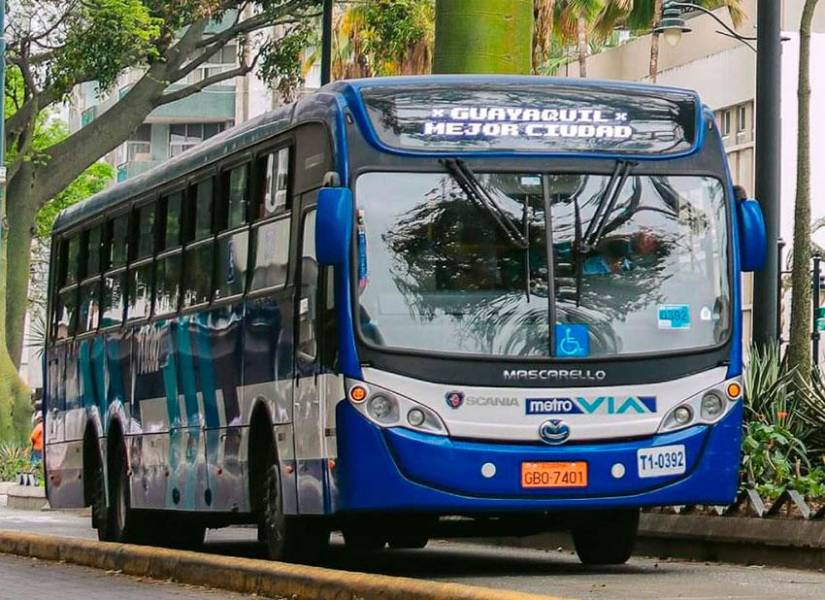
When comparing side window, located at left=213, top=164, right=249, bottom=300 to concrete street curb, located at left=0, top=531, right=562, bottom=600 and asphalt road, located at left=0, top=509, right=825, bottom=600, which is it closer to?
concrete street curb, located at left=0, top=531, right=562, bottom=600

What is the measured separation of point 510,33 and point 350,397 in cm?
713

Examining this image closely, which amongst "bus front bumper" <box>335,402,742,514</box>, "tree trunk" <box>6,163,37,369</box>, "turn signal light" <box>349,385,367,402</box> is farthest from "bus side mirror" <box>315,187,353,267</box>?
"tree trunk" <box>6,163,37,369</box>

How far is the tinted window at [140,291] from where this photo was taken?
743 inches

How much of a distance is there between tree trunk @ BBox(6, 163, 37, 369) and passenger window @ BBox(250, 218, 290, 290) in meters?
26.4

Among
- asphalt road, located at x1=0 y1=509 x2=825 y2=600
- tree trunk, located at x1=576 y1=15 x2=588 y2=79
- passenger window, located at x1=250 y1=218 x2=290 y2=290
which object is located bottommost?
asphalt road, located at x1=0 y1=509 x2=825 y2=600

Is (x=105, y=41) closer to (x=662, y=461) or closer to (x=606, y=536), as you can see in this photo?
(x=606, y=536)

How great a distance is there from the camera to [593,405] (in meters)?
13.9

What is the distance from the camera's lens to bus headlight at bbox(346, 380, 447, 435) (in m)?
13.7

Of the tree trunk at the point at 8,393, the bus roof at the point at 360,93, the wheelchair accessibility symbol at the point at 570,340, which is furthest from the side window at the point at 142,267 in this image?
the tree trunk at the point at 8,393

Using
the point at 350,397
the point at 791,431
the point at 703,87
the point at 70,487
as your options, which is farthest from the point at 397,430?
the point at 703,87

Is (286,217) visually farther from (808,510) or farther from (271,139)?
(808,510)

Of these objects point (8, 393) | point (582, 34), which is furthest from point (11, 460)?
point (582, 34)

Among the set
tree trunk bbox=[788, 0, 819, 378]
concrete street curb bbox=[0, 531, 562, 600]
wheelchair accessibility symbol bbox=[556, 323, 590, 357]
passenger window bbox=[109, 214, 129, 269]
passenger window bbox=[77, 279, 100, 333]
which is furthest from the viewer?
passenger window bbox=[77, 279, 100, 333]

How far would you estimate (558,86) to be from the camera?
47.8 ft
